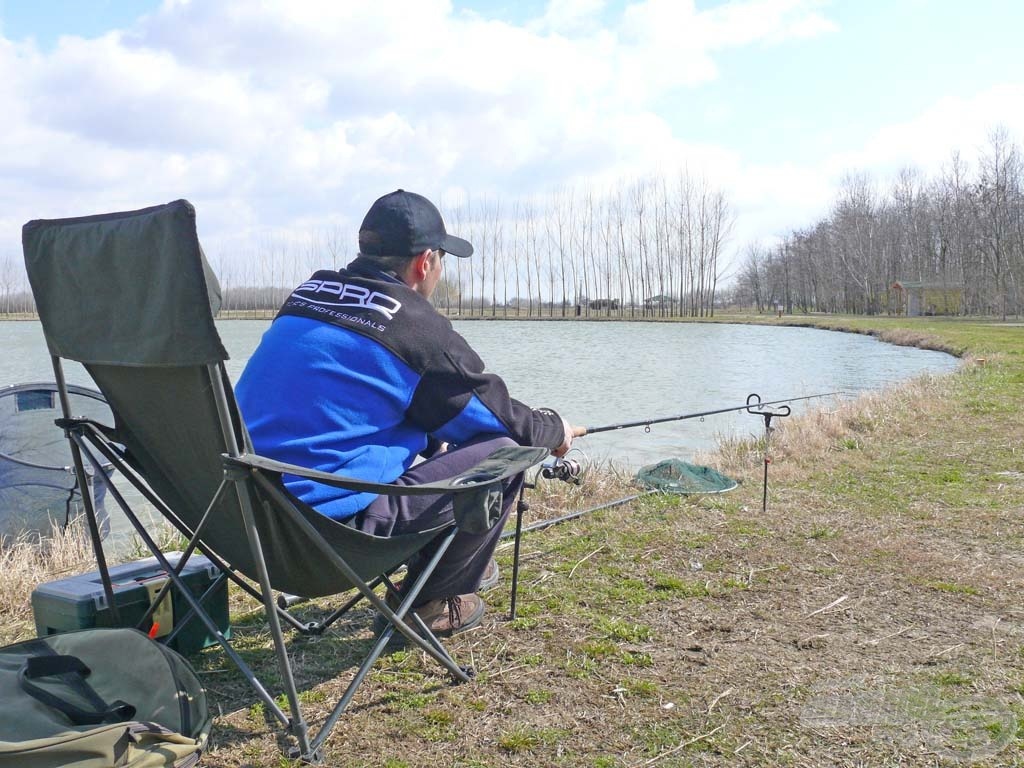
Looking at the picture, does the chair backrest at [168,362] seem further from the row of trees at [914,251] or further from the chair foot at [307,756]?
the row of trees at [914,251]

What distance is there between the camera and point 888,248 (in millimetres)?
61656

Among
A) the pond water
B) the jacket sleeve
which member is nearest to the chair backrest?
the jacket sleeve

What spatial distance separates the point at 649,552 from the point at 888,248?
6476cm

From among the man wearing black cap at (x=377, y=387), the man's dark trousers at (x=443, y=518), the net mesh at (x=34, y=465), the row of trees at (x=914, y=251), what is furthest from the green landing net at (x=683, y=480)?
the row of trees at (x=914, y=251)

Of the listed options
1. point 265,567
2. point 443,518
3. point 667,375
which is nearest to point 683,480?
point 443,518

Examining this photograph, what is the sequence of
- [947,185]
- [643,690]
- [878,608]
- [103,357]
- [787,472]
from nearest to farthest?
[103,357] < [643,690] < [878,608] < [787,472] < [947,185]

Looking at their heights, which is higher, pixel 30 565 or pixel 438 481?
pixel 438 481

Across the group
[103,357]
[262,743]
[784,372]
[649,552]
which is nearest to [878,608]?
[649,552]

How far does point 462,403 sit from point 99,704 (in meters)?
1.05

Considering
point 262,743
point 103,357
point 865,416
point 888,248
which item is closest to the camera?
point 103,357

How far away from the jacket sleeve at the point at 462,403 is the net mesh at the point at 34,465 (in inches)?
A: 105

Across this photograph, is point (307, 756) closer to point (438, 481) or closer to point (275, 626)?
point (275, 626)

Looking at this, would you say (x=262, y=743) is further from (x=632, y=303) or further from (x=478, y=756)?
(x=632, y=303)

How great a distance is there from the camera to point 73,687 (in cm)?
180
